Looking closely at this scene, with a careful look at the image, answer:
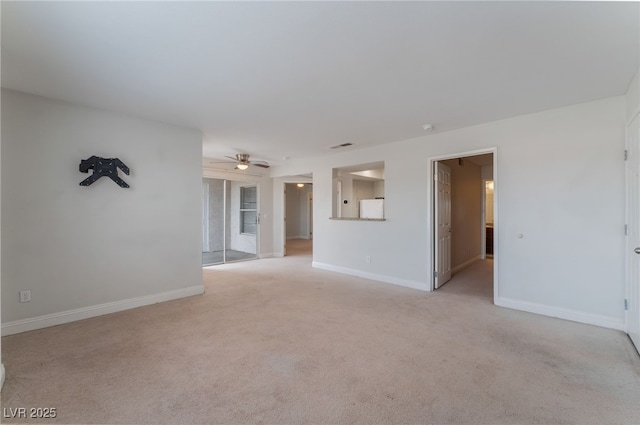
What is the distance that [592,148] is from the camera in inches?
116

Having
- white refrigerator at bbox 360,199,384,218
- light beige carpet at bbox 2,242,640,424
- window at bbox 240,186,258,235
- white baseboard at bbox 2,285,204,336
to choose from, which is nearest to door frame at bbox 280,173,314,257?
window at bbox 240,186,258,235

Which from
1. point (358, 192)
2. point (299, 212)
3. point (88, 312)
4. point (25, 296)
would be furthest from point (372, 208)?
point (299, 212)

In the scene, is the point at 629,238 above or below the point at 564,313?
above

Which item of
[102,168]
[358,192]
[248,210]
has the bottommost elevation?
[248,210]

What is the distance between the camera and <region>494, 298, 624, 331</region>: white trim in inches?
112

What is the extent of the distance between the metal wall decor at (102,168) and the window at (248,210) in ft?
12.9

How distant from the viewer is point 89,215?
3.17 metres

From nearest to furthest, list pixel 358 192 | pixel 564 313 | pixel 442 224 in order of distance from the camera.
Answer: pixel 564 313
pixel 442 224
pixel 358 192

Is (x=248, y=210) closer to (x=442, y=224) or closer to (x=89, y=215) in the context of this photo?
(x=89, y=215)

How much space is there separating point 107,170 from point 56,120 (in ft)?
2.18

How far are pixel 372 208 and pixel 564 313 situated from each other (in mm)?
3236

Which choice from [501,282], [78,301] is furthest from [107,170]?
[501,282]

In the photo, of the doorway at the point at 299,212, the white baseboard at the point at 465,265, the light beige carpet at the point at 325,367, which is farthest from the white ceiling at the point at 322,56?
the doorway at the point at 299,212

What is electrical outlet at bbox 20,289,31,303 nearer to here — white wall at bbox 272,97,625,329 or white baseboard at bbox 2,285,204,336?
white baseboard at bbox 2,285,204,336
